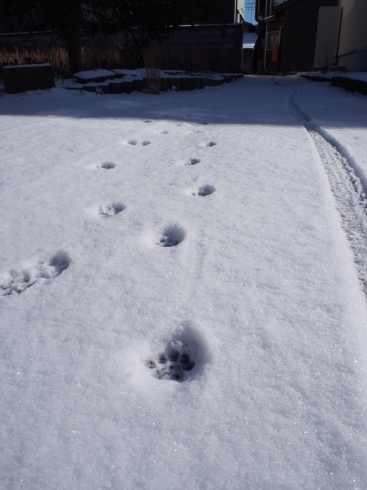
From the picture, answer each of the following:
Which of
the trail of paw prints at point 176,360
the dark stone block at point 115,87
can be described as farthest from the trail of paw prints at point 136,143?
the dark stone block at point 115,87

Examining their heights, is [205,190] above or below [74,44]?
below

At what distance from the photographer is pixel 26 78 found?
4.27 meters

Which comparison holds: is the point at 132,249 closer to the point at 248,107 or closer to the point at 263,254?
the point at 263,254

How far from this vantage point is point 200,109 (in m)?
3.70

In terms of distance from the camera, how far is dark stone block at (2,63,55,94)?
13.7 feet

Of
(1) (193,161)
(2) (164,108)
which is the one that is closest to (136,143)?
(1) (193,161)

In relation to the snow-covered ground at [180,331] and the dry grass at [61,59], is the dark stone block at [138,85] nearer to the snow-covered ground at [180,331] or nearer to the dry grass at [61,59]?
the dry grass at [61,59]

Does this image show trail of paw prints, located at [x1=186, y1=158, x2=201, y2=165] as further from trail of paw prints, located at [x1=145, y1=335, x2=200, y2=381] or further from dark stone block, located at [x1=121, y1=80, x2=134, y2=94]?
dark stone block, located at [x1=121, y1=80, x2=134, y2=94]

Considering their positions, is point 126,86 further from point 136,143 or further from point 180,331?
point 180,331

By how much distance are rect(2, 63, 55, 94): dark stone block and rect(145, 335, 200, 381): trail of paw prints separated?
4.42m

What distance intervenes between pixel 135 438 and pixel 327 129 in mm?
2486

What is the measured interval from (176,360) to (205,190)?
942 millimetres

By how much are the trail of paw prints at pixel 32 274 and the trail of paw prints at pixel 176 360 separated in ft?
1.51

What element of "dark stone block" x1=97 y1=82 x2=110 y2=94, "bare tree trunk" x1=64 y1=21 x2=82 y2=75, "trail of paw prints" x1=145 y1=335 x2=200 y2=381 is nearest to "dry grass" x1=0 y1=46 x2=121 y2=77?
"bare tree trunk" x1=64 y1=21 x2=82 y2=75
